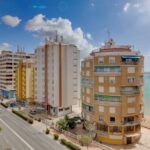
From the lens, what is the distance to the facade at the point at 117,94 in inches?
1831

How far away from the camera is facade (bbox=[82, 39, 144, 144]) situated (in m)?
46.5

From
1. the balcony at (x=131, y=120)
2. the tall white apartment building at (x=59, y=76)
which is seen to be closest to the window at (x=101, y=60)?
the balcony at (x=131, y=120)

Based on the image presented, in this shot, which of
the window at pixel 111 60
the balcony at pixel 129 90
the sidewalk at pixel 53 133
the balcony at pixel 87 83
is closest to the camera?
the sidewalk at pixel 53 133

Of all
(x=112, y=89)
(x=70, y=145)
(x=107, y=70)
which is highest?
(x=107, y=70)

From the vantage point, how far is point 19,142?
4478 cm

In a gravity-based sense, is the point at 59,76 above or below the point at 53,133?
above

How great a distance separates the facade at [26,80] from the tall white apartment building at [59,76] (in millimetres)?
13487

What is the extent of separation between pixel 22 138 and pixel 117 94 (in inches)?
916

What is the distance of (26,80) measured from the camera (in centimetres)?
8750

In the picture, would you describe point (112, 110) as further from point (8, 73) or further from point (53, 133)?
point (8, 73)

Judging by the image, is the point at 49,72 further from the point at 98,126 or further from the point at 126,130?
the point at 126,130

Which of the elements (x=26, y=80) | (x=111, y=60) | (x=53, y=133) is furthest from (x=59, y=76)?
(x=111, y=60)

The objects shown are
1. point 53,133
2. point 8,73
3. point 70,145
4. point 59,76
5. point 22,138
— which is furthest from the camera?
point 8,73

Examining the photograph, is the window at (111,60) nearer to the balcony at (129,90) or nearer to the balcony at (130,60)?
the balcony at (130,60)
